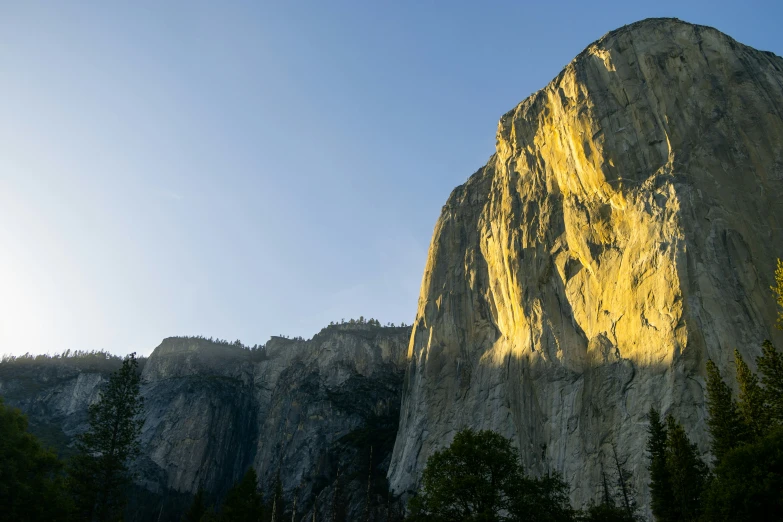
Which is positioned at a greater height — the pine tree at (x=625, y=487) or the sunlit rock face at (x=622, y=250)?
the sunlit rock face at (x=622, y=250)

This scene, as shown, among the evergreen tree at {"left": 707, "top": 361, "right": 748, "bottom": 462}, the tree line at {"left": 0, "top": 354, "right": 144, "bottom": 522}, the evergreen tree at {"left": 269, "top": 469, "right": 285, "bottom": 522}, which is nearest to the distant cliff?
the evergreen tree at {"left": 269, "top": 469, "right": 285, "bottom": 522}

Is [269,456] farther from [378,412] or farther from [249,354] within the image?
[249,354]

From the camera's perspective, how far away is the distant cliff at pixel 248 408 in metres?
81.6

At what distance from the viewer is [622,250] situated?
44094 millimetres

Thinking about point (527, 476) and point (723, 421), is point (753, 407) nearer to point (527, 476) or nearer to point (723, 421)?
point (723, 421)

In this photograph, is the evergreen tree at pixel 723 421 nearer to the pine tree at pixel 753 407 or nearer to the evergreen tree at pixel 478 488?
the pine tree at pixel 753 407

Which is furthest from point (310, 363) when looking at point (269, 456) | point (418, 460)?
point (418, 460)

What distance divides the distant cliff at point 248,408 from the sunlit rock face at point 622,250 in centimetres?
2095

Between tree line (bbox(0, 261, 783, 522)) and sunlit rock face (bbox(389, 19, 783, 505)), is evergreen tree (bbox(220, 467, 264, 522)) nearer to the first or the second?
tree line (bbox(0, 261, 783, 522))

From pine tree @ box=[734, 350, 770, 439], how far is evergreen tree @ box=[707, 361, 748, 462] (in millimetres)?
433

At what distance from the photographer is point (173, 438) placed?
314 ft

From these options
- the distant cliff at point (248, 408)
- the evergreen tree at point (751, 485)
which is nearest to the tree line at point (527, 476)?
the evergreen tree at point (751, 485)

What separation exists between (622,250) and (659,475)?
16983 mm

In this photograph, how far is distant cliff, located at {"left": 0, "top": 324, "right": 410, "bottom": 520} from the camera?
8156 centimetres
